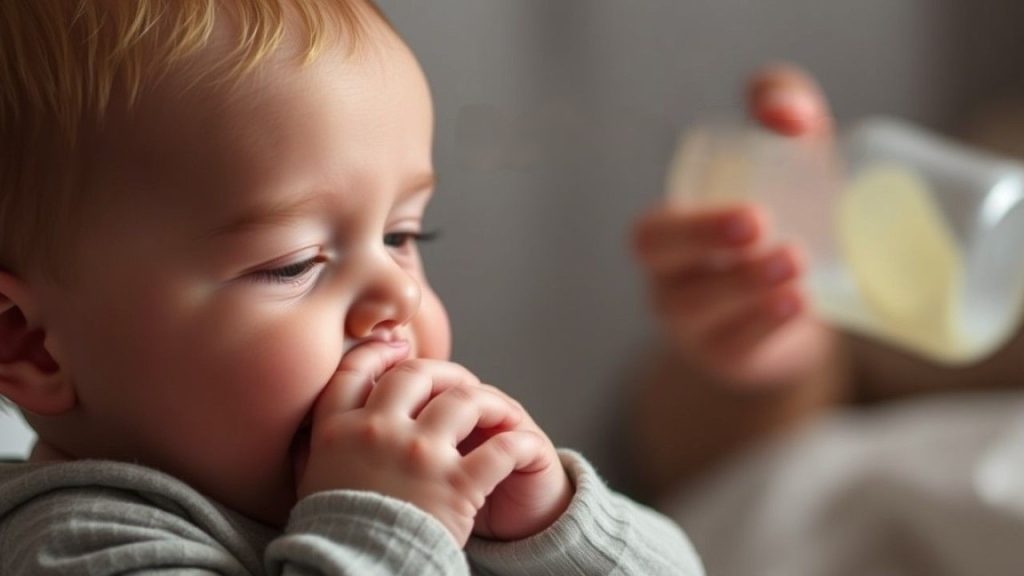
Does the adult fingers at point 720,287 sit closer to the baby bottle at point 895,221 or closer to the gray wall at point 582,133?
the baby bottle at point 895,221

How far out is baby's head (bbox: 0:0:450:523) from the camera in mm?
478

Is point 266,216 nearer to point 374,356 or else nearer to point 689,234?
point 374,356

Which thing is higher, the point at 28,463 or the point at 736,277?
the point at 28,463

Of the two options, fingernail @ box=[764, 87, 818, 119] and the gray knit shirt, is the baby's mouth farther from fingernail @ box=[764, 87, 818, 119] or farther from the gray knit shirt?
fingernail @ box=[764, 87, 818, 119]

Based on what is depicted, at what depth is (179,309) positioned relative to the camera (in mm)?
484

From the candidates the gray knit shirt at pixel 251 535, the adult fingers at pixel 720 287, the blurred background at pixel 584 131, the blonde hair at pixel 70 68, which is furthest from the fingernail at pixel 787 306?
the blonde hair at pixel 70 68

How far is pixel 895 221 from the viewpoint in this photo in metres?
0.89

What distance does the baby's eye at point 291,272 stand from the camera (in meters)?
0.49

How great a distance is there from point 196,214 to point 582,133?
105cm

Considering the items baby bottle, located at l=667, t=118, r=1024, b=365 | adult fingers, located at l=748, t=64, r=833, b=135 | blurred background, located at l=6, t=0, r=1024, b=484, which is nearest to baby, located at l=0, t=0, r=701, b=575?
baby bottle, located at l=667, t=118, r=1024, b=365

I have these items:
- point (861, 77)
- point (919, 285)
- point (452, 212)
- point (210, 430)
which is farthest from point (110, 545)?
point (861, 77)

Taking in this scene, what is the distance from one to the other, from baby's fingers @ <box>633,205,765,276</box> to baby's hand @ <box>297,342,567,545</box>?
1.58ft

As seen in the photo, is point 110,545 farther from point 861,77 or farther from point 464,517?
point 861,77

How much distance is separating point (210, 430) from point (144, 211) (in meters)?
0.09
